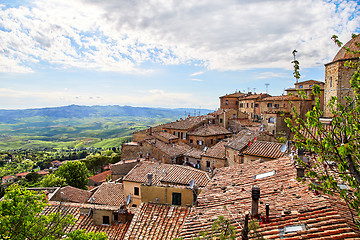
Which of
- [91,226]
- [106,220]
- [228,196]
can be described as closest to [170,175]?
[106,220]

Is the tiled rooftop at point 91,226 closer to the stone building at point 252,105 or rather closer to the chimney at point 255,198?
the chimney at point 255,198

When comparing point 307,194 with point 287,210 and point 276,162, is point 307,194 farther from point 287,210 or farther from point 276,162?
point 276,162

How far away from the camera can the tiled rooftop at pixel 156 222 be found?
39.1 ft

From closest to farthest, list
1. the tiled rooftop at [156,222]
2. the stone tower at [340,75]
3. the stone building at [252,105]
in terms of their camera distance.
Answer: the tiled rooftop at [156,222] < the stone tower at [340,75] < the stone building at [252,105]

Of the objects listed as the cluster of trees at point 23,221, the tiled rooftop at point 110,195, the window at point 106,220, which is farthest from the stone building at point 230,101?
the cluster of trees at point 23,221

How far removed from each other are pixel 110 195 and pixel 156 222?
14.1m

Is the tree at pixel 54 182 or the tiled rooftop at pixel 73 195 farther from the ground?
the tiled rooftop at pixel 73 195

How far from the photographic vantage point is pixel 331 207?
20.7ft

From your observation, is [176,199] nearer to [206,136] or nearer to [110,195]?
[110,195]

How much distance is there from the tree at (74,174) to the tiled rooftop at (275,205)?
131ft

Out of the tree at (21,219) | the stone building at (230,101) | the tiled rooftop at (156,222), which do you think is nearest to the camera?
the tree at (21,219)

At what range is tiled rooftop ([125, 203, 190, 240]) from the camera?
11914 mm

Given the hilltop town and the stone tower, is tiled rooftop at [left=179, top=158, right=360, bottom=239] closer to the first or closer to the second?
the hilltop town

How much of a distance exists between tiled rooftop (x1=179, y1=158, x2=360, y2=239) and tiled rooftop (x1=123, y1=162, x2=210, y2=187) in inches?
259
